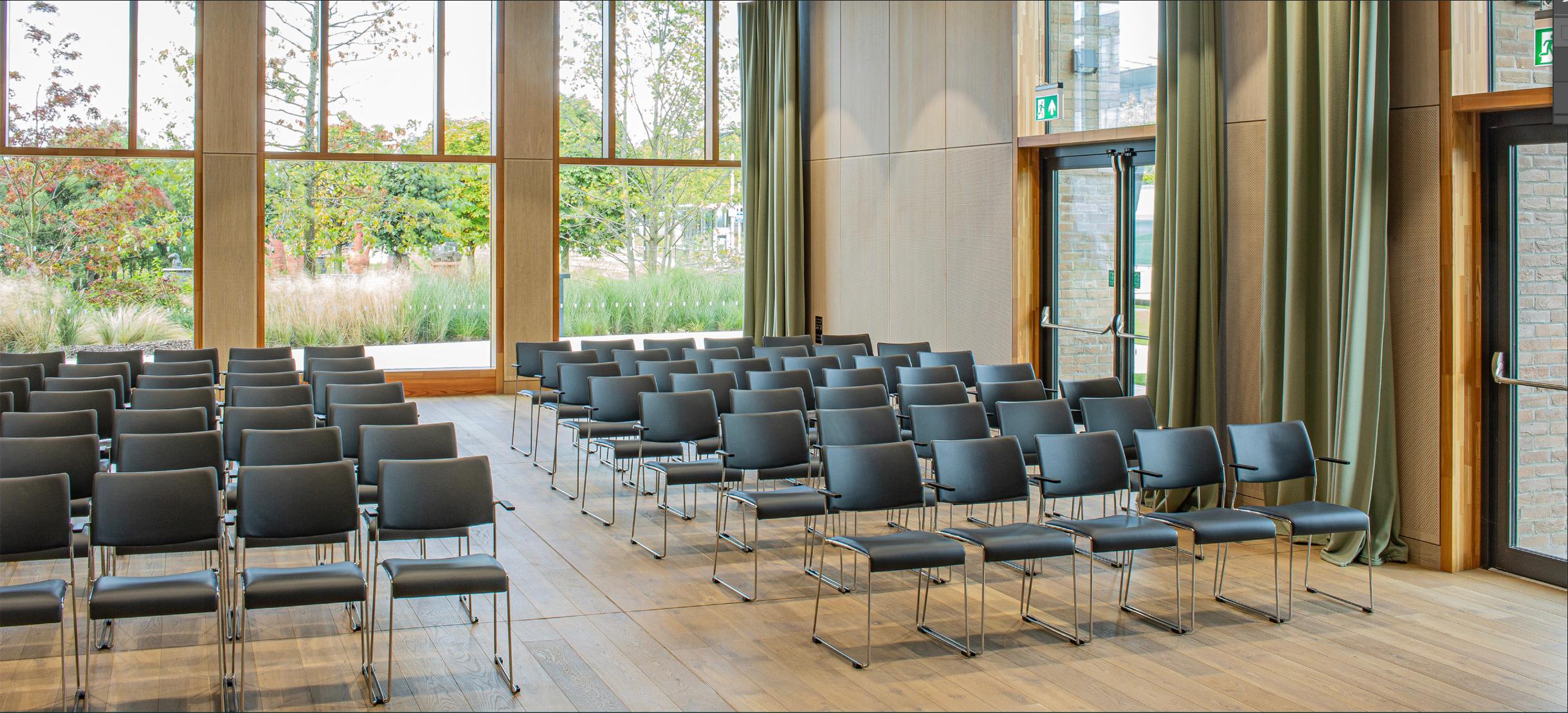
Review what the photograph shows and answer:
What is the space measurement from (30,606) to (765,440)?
366cm

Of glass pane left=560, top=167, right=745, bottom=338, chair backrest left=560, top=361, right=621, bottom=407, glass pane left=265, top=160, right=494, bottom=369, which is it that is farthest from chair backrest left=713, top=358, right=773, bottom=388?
glass pane left=265, top=160, right=494, bottom=369

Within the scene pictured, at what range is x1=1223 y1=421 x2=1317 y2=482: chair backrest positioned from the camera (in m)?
6.79

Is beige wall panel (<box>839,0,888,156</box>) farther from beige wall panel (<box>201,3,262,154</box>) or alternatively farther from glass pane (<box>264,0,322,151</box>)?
beige wall panel (<box>201,3,262,154</box>)

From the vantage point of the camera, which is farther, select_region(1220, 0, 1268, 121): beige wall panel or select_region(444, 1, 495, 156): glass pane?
select_region(444, 1, 495, 156): glass pane

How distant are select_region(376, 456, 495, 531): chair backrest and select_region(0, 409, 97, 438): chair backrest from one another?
92.1 inches

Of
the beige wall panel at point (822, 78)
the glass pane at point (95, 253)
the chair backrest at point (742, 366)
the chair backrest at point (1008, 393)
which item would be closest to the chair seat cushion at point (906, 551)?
the chair backrest at point (1008, 393)

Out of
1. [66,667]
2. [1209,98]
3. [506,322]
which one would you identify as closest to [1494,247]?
[1209,98]

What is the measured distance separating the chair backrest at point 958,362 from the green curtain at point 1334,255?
2551 mm

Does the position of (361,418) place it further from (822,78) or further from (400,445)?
(822,78)

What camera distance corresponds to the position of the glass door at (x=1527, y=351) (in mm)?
6824

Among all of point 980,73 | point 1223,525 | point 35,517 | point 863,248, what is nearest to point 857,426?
point 1223,525

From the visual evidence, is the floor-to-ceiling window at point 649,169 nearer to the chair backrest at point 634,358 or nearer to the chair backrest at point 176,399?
the chair backrest at point 634,358

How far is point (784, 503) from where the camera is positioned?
254 inches

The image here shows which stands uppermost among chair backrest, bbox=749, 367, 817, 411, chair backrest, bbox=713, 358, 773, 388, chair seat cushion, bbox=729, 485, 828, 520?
chair backrest, bbox=713, 358, 773, 388
